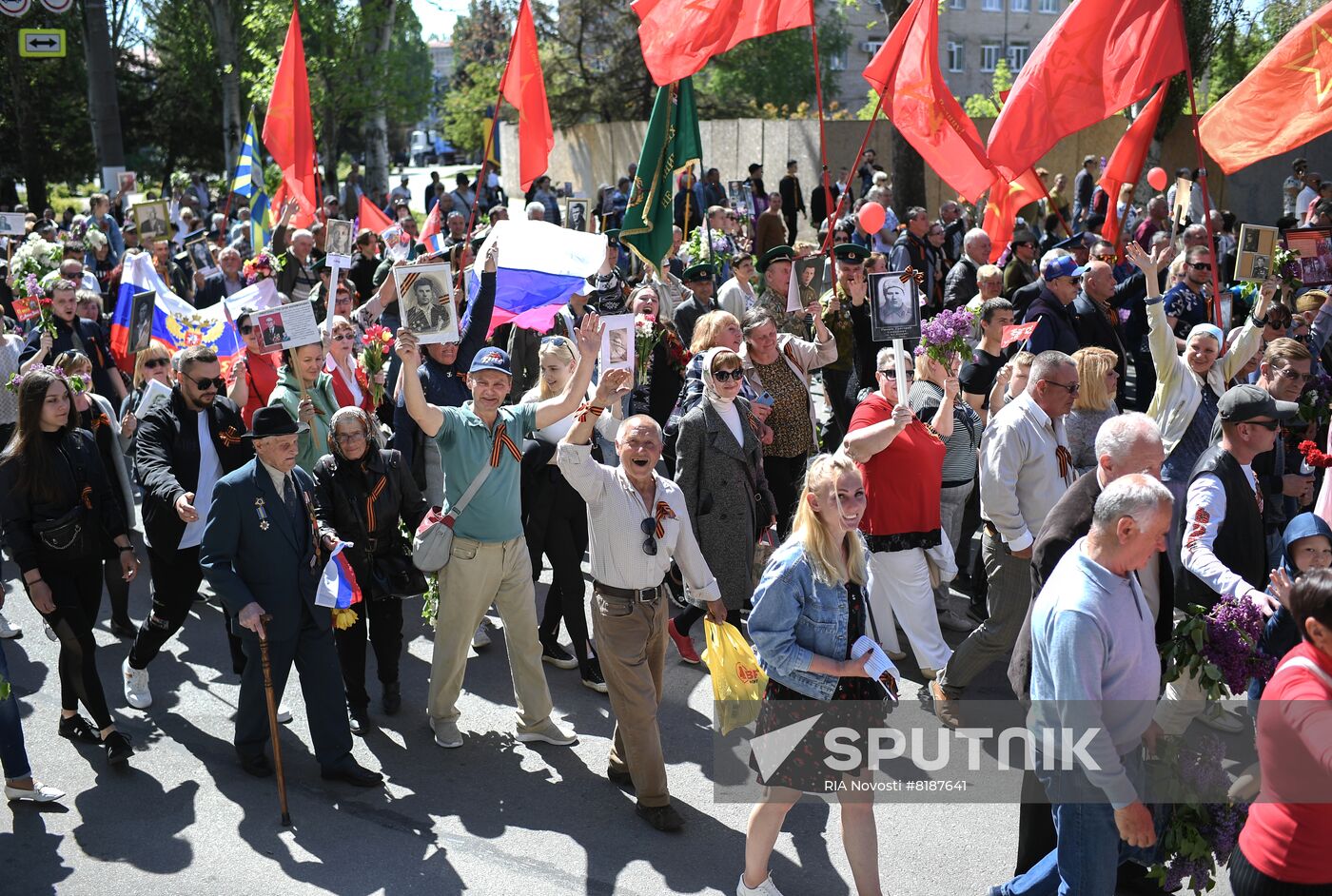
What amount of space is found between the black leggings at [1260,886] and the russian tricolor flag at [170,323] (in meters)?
6.63

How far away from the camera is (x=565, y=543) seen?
7.34 metres

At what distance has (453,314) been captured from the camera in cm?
661

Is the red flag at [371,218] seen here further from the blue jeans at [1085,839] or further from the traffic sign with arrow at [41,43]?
the blue jeans at [1085,839]

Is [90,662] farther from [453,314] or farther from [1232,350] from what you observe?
[1232,350]

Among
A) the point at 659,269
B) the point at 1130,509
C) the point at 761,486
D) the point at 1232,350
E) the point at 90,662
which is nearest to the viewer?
the point at 1130,509

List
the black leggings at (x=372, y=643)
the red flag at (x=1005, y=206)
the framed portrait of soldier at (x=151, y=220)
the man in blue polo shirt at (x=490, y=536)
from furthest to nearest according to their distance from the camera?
the framed portrait of soldier at (x=151, y=220) → the red flag at (x=1005, y=206) → the black leggings at (x=372, y=643) → the man in blue polo shirt at (x=490, y=536)

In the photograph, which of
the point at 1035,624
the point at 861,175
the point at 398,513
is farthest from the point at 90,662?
the point at 861,175

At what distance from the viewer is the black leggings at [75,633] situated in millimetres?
6305

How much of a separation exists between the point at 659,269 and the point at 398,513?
14.4ft

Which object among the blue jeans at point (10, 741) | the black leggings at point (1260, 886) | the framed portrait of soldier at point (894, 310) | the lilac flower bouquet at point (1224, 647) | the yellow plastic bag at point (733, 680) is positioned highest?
the framed portrait of soldier at point (894, 310)

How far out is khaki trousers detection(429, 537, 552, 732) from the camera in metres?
6.39

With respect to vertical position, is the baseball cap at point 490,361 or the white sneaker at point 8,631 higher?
the baseball cap at point 490,361

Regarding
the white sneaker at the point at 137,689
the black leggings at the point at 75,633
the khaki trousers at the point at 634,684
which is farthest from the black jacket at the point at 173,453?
the khaki trousers at the point at 634,684

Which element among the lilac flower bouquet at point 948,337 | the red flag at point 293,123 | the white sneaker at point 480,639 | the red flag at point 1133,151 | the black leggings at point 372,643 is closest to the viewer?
the black leggings at point 372,643
